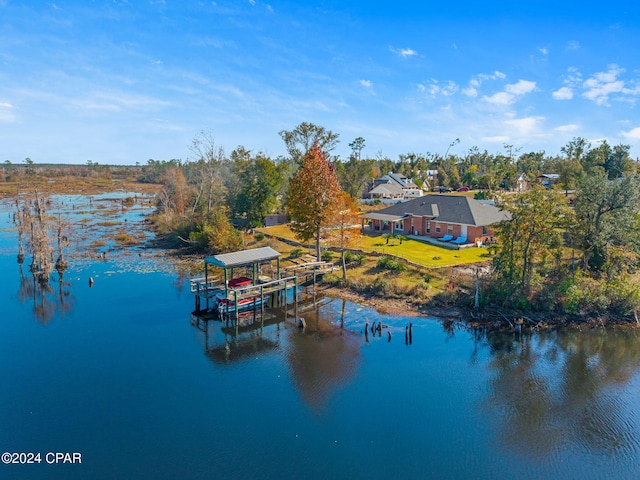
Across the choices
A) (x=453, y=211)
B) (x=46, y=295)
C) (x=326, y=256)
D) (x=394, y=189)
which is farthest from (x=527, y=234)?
(x=394, y=189)

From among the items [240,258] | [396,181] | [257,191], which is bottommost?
[240,258]

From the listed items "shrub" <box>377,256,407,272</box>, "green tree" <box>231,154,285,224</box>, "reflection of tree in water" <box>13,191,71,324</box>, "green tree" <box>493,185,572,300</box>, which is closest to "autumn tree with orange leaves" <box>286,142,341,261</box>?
"shrub" <box>377,256,407,272</box>

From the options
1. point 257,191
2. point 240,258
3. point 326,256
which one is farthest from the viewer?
point 257,191

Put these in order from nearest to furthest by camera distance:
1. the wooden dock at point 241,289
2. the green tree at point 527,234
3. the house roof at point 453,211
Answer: the green tree at point 527,234
the wooden dock at point 241,289
the house roof at point 453,211

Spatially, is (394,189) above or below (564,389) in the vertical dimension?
above

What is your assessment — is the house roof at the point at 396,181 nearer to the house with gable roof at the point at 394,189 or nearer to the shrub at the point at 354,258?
the house with gable roof at the point at 394,189

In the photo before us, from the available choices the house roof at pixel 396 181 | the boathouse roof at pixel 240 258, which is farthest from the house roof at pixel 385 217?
the house roof at pixel 396 181

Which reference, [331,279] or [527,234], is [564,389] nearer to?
[527,234]
